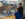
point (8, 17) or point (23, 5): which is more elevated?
point (23, 5)

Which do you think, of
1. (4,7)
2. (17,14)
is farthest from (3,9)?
(17,14)

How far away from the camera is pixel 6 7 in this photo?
29.4 inches

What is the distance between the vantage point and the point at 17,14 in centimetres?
77

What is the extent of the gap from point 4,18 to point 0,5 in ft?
0.73

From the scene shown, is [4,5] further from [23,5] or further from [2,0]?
[23,5]

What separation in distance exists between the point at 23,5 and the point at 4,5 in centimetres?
32

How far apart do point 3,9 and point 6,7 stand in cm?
6

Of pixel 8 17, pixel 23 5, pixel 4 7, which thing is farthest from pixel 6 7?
pixel 23 5


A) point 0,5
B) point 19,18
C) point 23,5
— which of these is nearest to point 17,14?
point 19,18

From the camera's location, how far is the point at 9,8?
2.47 feet

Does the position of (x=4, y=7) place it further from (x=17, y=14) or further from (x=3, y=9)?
(x=17, y=14)

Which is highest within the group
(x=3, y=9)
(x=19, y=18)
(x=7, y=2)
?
(x=7, y=2)

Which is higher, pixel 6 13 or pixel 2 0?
pixel 2 0

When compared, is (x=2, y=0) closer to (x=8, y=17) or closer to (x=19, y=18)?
(x=8, y=17)
